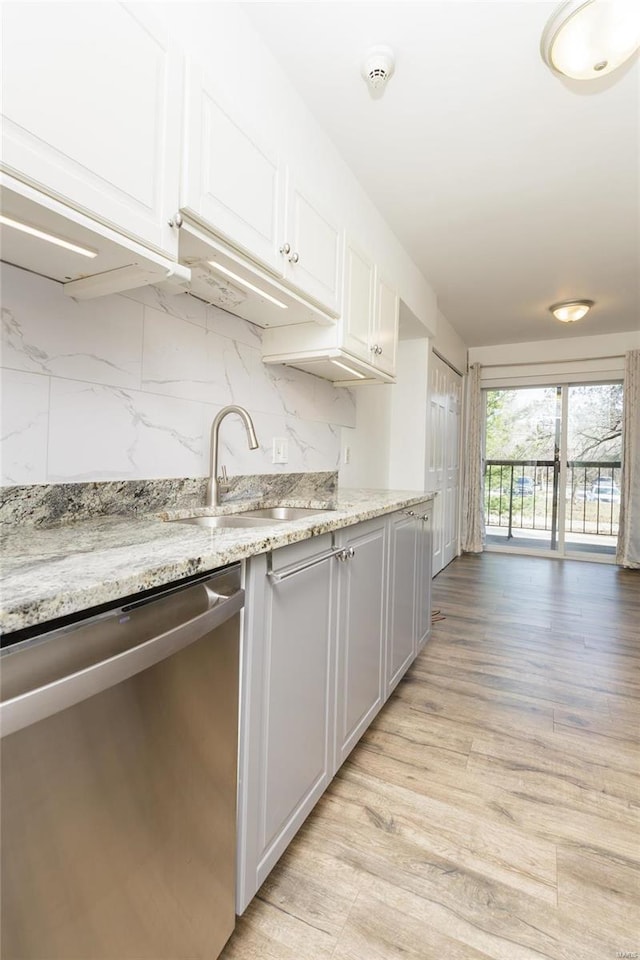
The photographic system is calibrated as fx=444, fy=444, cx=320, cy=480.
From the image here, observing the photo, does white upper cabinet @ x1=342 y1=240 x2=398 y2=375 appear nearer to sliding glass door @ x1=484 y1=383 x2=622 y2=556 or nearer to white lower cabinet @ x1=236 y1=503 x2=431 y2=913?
white lower cabinet @ x1=236 y1=503 x2=431 y2=913

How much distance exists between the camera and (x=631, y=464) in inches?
188

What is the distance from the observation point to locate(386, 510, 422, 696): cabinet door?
1850 millimetres

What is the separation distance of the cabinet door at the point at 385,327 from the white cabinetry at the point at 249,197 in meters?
0.54

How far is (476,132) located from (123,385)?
1.94 metres

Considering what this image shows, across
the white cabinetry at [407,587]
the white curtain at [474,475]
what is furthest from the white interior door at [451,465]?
the white cabinetry at [407,587]

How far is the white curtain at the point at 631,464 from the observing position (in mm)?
4746

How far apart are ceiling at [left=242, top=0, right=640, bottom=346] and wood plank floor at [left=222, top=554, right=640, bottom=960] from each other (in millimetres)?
2589

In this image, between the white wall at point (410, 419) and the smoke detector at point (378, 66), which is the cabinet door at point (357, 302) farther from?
the white wall at point (410, 419)

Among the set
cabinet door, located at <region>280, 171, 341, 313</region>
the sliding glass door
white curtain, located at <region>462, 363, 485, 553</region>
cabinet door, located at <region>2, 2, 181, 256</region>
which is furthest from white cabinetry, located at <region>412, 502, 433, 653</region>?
the sliding glass door

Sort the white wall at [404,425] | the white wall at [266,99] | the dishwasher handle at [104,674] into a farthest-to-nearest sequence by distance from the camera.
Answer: the white wall at [404,425] → the white wall at [266,99] → the dishwasher handle at [104,674]

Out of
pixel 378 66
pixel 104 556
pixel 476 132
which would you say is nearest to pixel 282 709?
pixel 104 556

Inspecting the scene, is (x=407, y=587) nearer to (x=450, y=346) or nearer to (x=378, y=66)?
(x=378, y=66)

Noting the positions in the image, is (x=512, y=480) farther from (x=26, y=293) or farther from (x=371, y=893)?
(x=26, y=293)

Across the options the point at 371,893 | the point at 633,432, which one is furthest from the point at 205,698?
the point at 633,432
